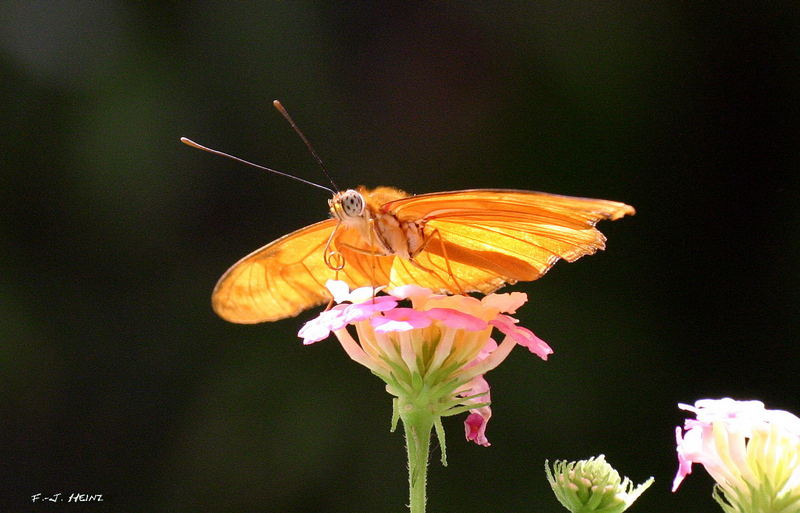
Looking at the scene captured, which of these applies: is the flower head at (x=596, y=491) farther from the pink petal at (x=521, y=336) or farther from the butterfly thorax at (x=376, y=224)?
the butterfly thorax at (x=376, y=224)

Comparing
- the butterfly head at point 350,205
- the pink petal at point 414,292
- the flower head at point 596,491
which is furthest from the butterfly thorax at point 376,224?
the flower head at point 596,491

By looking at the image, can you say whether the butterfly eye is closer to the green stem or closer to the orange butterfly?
the orange butterfly

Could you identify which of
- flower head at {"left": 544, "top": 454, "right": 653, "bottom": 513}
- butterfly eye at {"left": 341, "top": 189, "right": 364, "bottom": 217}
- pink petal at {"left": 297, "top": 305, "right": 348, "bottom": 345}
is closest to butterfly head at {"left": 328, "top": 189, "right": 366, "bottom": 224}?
butterfly eye at {"left": 341, "top": 189, "right": 364, "bottom": 217}

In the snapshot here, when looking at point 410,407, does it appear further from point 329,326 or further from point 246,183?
point 246,183

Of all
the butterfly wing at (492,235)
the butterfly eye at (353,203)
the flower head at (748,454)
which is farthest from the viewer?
the butterfly eye at (353,203)

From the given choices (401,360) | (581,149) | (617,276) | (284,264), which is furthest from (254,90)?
(401,360)

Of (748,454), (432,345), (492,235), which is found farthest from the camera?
(492,235)

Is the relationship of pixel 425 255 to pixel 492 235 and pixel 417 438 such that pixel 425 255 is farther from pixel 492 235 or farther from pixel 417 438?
pixel 417 438

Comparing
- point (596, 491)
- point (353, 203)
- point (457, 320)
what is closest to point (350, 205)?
point (353, 203)
